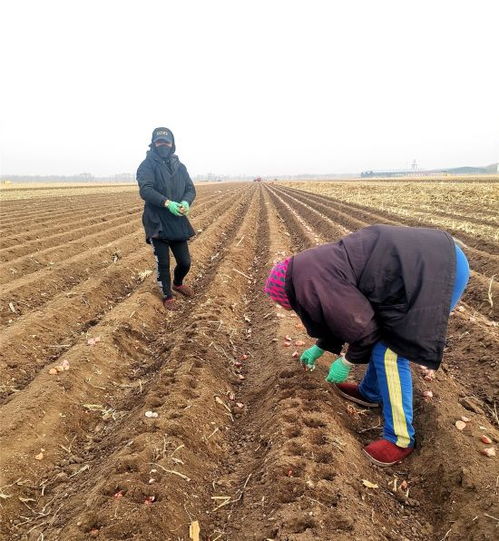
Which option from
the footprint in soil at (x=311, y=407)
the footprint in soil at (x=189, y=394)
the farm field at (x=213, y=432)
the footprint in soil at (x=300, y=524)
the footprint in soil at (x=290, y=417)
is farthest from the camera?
the footprint in soil at (x=189, y=394)

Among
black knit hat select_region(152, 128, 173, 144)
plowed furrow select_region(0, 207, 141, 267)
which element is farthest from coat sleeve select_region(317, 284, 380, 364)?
plowed furrow select_region(0, 207, 141, 267)

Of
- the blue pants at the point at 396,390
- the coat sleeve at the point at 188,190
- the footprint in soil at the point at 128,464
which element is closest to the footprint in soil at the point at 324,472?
the blue pants at the point at 396,390

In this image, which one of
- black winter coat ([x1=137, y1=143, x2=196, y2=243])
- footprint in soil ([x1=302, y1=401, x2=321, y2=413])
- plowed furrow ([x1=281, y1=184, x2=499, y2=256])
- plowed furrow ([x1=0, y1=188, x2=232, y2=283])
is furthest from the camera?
plowed furrow ([x1=281, y1=184, x2=499, y2=256])

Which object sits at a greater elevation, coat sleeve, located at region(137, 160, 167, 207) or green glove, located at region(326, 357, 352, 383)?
coat sleeve, located at region(137, 160, 167, 207)

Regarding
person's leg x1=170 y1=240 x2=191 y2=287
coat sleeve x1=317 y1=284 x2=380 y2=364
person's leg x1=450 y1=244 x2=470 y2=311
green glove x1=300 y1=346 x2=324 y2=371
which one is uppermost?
person's leg x1=450 y1=244 x2=470 y2=311

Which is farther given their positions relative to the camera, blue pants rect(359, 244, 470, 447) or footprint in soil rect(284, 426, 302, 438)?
footprint in soil rect(284, 426, 302, 438)

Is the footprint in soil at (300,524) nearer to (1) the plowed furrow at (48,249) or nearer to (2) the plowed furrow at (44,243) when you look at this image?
(1) the plowed furrow at (48,249)

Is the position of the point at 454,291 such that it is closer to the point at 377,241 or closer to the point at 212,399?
the point at 377,241

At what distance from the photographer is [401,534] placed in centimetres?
222

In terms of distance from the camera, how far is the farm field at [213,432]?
2.26 meters

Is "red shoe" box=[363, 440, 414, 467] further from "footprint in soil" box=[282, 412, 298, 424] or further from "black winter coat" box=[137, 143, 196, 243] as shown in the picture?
"black winter coat" box=[137, 143, 196, 243]

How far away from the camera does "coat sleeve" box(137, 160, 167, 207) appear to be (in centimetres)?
511

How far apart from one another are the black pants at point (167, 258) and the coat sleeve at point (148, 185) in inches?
24.6

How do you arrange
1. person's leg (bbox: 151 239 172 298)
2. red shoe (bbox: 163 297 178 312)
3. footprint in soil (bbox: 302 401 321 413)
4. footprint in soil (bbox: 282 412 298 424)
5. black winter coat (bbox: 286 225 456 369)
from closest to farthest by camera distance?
black winter coat (bbox: 286 225 456 369), footprint in soil (bbox: 282 412 298 424), footprint in soil (bbox: 302 401 321 413), person's leg (bbox: 151 239 172 298), red shoe (bbox: 163 297 178 312)
